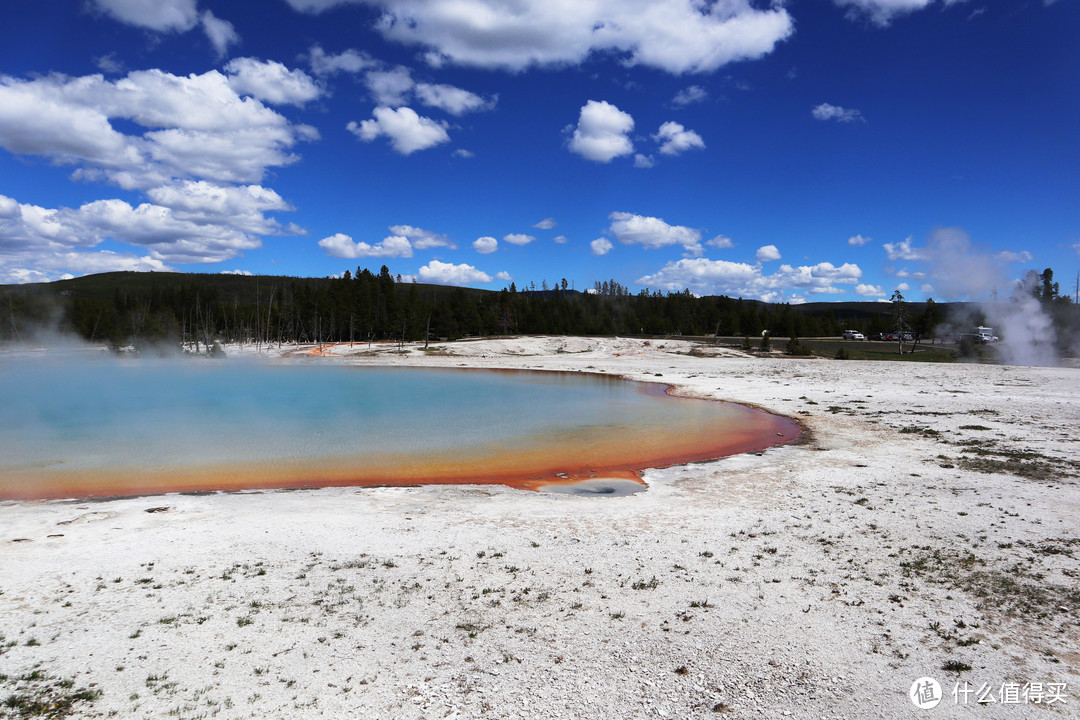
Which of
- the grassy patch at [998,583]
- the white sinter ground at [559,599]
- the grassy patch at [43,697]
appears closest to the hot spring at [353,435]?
the white sinter ground at [559,599]

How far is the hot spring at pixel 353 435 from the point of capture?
13602 millimetres

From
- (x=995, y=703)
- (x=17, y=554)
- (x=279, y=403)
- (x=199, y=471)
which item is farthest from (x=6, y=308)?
(x=995, y=703)

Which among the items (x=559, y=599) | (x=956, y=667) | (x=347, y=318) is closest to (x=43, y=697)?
(x=559, y=599)

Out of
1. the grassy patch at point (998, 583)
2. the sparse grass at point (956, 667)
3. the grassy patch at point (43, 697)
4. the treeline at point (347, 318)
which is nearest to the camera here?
the grassy patch at point (43, 697)

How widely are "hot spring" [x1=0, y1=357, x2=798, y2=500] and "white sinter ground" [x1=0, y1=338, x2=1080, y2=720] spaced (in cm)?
228

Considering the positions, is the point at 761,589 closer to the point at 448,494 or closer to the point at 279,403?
the point at 448,494

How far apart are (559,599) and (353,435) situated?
14.3m

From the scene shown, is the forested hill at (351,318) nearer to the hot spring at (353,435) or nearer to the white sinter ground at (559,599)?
the hot spring at (353,435)

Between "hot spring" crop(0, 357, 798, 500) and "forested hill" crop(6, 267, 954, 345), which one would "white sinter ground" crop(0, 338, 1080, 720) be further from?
"forested hill" crop(6, 267, 954, 345)

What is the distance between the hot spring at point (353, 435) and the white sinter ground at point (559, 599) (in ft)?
7.48

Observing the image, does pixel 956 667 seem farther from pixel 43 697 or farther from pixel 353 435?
pixel 353 435

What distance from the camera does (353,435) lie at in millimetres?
19375

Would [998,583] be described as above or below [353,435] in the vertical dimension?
above

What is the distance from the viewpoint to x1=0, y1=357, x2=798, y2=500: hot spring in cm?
1360
